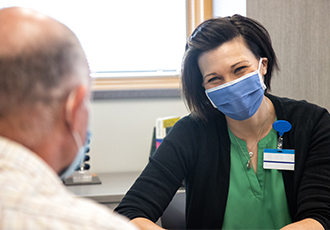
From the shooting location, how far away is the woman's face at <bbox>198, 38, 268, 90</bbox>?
1.40 meters

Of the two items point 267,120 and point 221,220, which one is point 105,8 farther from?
point 221,220

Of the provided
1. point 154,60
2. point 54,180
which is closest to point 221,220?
point 54,180

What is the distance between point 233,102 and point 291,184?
0.35 m

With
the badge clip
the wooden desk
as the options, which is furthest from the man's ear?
the wooden desk

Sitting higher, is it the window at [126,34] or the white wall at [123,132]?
the window at [126,34]

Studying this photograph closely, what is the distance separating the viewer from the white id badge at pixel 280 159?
1.40m

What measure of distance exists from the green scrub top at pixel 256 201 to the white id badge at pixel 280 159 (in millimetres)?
23

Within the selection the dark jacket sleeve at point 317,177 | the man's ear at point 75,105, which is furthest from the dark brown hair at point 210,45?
the man's ear at point 75,105

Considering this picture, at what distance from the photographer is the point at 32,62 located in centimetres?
51

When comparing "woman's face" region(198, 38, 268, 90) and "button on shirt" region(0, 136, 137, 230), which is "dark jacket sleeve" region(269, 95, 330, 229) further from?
"button on shirt" region(0, 136, 137, 230)

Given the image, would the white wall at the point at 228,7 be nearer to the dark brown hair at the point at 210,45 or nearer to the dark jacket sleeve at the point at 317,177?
the dark brown hair at the point at 210,45

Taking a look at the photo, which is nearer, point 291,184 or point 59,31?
point 59,31

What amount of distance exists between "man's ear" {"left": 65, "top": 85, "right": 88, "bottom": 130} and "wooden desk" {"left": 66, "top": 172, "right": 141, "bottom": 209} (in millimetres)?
1324

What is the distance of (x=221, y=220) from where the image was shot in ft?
4.62
